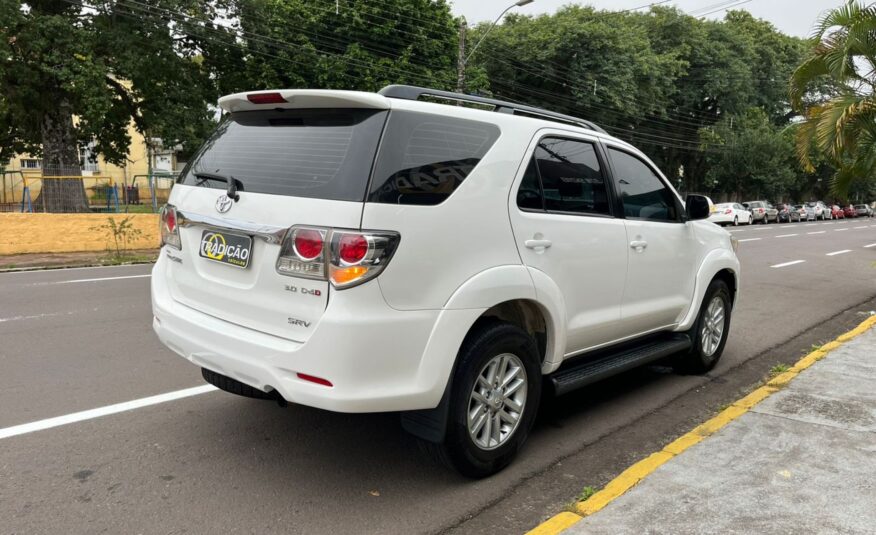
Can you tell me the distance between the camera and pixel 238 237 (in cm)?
328

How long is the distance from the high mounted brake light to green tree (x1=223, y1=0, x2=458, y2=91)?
22.7m

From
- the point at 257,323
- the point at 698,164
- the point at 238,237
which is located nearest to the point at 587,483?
the point at 257,323

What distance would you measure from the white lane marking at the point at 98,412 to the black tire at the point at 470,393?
219cm

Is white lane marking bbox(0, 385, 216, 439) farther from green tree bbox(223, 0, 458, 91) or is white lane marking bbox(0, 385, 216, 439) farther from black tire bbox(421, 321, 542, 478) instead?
green tree bbox(223, 0, 458, 91)

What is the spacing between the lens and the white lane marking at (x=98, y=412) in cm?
404

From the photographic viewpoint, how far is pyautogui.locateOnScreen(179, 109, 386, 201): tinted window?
121 inches

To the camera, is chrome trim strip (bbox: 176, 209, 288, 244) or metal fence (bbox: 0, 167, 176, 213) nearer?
chrome trim strip (bbox: 176, 209, 288, 244)

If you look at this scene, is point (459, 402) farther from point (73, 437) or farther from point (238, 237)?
point (73, 437)

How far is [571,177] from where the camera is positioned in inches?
161

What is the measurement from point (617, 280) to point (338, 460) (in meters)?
2.07

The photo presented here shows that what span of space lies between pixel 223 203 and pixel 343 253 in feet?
2.88

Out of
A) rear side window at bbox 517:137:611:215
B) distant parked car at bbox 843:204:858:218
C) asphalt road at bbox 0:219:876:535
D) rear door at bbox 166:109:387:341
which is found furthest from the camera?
distant parked car at bbox 843:204:858:218

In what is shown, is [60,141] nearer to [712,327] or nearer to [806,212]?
[712,327]

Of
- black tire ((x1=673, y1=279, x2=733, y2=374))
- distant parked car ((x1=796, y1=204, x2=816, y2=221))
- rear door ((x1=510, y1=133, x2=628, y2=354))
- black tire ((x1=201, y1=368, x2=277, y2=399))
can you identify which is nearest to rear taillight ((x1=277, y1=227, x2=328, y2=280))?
black tire ((x1=201, y1=368, x2=277, y2=399))
